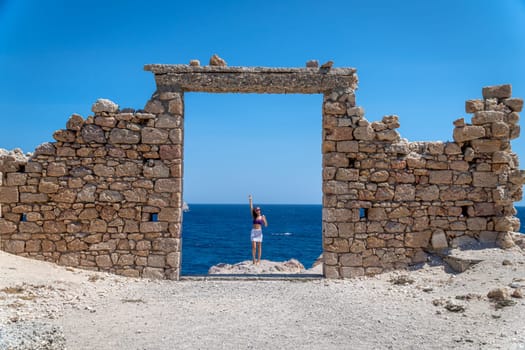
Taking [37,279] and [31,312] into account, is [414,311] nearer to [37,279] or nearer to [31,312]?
[31,312]

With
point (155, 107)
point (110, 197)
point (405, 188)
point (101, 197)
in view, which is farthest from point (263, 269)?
point (155, 107)

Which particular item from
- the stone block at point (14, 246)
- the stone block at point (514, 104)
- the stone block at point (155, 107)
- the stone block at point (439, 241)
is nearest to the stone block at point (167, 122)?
the stone block at point (155, 107)

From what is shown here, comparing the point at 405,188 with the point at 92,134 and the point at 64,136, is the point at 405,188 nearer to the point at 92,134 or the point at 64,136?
the point at 92,134

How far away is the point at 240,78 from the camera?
27.9 ft

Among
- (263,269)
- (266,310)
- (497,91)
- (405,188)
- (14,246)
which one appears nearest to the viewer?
(266,310)

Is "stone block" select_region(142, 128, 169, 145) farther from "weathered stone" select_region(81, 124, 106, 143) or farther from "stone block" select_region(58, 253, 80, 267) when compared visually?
"stone block" select_region(58, 253, 80, 267)

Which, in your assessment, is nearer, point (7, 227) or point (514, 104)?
point (7, 227)

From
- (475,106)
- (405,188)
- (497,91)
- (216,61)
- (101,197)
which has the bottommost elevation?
(101,197)

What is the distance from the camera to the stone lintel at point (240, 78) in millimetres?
8500

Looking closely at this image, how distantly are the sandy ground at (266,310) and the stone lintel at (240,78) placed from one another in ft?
12.1

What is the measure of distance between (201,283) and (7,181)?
411 centimetres

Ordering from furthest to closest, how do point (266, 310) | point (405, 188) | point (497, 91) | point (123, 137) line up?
point (497, 91) < point (405, 188) < point (123, 137) < point (266, 310)

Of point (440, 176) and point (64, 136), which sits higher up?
point (64, 136)

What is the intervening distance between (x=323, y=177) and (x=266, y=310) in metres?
3.11
